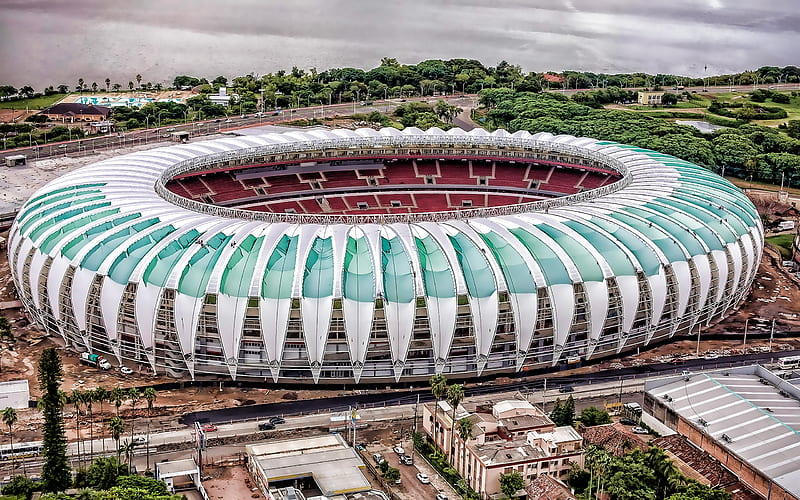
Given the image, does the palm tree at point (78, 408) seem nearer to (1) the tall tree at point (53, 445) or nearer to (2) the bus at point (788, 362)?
(1) the tall tree at point (53, 445)

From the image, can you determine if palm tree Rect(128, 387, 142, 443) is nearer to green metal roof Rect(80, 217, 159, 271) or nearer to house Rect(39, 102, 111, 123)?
green metal roof Rect(80, 217, 159, 271)

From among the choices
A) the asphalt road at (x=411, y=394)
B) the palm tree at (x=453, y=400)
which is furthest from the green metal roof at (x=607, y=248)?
the palm tree at (x=453, y=400)

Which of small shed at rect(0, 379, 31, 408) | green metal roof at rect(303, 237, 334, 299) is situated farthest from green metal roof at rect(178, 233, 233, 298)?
small shed at rect(0, 379, 31, 408)

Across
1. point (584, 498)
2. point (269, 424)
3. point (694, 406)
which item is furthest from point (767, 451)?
point (269, 424)

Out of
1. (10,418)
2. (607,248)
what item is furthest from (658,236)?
(10,418)

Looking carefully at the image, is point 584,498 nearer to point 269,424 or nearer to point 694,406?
point 694,406

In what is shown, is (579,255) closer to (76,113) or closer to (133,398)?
(133,398)
